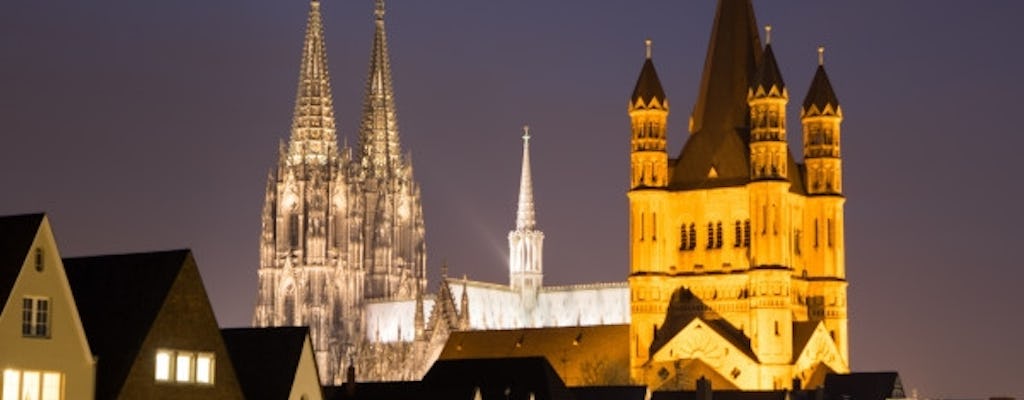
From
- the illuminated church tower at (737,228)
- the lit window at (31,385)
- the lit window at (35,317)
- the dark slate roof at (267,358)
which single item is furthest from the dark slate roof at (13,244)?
the illuminated church tower at (737,228)

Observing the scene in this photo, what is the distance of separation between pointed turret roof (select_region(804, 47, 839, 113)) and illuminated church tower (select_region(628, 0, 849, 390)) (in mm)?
97

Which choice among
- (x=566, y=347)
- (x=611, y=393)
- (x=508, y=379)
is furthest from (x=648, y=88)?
(x=508, y=379)

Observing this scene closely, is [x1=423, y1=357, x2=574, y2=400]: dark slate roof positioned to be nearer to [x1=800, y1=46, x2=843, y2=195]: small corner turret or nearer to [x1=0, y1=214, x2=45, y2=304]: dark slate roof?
[x1=0, y1=214, x2=45, y2=304]: dark slate roof

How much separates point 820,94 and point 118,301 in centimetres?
11109

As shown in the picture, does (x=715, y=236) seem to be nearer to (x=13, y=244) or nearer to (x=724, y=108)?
(x=724, y=108)

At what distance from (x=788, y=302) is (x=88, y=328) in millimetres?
103484

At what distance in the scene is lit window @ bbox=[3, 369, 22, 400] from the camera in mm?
49469

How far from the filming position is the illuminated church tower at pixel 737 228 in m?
152

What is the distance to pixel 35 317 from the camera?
164ft

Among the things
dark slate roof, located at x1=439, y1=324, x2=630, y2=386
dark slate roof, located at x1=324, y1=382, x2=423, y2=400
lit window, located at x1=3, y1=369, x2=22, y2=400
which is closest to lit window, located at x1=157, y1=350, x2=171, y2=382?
lit window, located at x1=3, y1=369, x2=22, y2=400

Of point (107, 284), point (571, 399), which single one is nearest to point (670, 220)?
point (571, 399)

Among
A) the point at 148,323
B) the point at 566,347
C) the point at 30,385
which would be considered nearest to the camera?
the point at 30,385

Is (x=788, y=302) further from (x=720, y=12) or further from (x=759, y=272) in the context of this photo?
(x=720, y=12)

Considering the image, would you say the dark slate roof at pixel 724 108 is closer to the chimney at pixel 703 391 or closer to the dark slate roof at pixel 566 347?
the dark slate roof at pixel 566 347
